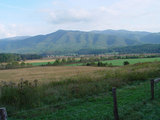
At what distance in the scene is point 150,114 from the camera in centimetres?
635

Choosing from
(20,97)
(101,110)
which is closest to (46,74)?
(20,97)

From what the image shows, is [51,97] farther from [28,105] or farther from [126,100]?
[126,100]

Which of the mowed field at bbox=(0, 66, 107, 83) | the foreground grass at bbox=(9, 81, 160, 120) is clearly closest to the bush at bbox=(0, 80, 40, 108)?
the foreground grass at bbox=(9, 81, 160, 120)

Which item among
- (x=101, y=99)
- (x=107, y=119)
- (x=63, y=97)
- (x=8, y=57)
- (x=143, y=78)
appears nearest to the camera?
(x=107, y=119)

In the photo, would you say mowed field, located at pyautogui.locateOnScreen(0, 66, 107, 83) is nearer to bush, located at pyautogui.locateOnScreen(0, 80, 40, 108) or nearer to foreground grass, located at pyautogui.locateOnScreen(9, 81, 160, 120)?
bush, located at pyautogui.locateOnScreen(0, 80, 40, 108)

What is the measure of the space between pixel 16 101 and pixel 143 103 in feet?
20.0

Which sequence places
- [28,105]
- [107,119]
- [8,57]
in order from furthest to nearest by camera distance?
[8,57]
[28,105]
[107,119]

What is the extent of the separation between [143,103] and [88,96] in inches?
125

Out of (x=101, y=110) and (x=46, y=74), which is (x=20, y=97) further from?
(x=46, y=74)

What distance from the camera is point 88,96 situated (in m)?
9.67

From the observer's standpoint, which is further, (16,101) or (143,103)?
(16,101)

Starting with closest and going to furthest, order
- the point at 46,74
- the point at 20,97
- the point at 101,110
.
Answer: the point at 101,110, the point at 20,97, the point at 46,74

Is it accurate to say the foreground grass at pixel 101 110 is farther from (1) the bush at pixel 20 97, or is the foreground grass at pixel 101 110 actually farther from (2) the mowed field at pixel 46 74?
(2) the mowed field at pixel 46 74

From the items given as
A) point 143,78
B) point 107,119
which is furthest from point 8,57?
point 107,119
